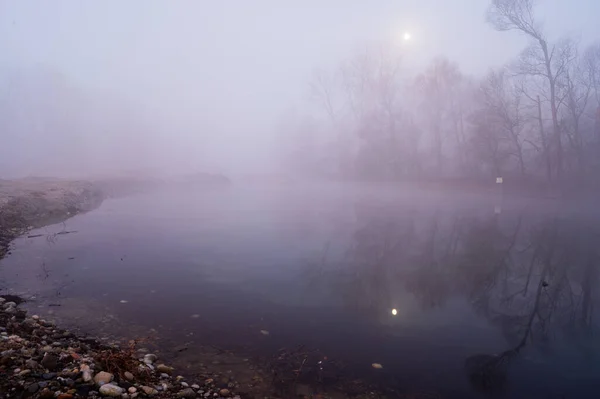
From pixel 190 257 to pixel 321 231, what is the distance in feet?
22.8

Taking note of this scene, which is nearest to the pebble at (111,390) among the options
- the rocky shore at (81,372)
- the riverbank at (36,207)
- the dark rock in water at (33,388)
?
the rocky shore at (81,372)

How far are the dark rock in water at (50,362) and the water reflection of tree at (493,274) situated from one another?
238 inches

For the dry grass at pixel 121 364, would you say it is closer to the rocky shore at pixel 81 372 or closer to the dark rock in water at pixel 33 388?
the rocky shore at pixel 81 372

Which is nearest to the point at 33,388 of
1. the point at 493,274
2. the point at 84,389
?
the point at 84,389

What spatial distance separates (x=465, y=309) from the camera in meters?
8.77

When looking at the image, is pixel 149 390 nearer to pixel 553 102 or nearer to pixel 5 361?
pixel 5 361

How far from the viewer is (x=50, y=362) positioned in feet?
16.2

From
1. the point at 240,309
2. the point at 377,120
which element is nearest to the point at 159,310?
the point at 240,309

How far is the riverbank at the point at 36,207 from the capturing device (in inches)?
642

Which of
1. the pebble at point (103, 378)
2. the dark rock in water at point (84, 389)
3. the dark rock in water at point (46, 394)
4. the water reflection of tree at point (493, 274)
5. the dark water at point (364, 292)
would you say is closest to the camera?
the dark rock in water at point (46, 394)

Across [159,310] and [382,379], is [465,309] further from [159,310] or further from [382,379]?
[159,310]

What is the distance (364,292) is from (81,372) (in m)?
6.71

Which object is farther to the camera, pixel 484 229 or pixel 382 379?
pixel 484 229

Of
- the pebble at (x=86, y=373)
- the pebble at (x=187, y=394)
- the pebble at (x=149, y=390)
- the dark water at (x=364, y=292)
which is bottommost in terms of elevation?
the dark water at (x=364, y=292)
